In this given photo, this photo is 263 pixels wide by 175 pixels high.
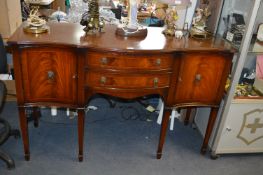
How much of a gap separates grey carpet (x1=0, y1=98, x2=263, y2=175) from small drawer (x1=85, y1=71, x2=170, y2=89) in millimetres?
604

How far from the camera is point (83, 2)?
269 centimetres

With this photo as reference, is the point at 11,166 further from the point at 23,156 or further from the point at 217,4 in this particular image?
the point at 217,4

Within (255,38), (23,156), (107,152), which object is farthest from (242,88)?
(23,156)

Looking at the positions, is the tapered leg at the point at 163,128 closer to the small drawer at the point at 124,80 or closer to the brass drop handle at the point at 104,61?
the small drawer at the point at 124,80

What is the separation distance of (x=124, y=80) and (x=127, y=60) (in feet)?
0.42

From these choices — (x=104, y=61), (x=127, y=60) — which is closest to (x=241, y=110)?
(x=127, y=60)

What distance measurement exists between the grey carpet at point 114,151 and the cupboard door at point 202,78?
1.61ft

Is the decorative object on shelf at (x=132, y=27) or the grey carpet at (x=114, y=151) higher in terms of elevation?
the decorative object on shelf at (x=132, y=27)

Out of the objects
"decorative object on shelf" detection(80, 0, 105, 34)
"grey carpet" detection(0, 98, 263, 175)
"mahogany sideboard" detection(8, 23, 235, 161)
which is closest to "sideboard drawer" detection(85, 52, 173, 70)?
"mahogany sideboard" detection(8, 23, 235, 161)

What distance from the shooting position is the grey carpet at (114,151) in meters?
1.80

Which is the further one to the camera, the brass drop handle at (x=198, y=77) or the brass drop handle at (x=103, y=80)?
the brass drop handle at (x=198, y=77)

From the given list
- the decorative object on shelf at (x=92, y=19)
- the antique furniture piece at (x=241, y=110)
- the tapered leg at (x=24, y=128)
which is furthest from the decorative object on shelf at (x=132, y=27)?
the tapered leg at (x=24, y=128)

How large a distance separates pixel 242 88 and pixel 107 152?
1.08 metres

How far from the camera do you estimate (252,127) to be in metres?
1.90
